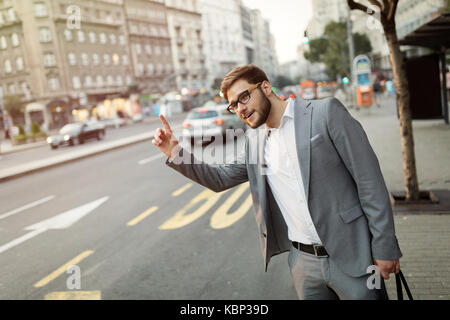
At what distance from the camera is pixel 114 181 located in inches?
427

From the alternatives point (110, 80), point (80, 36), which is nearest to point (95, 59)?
point (80, 36)

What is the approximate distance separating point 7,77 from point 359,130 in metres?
53.3

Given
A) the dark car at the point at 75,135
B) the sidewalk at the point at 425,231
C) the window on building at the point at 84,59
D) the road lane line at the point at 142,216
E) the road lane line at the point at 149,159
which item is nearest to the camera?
the sidewalk at the point at 425,231

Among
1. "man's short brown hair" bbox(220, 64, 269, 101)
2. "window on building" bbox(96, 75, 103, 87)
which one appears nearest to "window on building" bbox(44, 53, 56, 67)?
"window on building" bbox(96, 75, 103, 87)

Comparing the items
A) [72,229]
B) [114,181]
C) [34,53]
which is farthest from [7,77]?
[72,229]

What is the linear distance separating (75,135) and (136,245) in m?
21.0

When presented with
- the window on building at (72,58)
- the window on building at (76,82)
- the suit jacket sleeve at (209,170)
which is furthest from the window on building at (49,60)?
the suit jacket sleeve at (209,170)

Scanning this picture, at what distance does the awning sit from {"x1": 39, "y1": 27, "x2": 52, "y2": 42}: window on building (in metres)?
47.3

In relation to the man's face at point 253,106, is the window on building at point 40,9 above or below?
above

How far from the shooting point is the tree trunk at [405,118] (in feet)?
19.0

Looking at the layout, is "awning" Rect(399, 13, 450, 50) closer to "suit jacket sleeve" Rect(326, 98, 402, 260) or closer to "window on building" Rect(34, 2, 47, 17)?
"suit jacket sleeve" Rect(326, 98, 402, 260)

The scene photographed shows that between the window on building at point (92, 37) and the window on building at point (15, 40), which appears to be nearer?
the window on building at point (15, 40)

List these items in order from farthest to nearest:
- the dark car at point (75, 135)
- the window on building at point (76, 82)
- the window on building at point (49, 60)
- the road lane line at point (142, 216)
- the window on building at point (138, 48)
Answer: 1. the window on building at point (138, 48)
2. the window on building at point (76, 82)
3. the window on building at point (49, 60)
4. the dark car at point (75, 135)
5. the road lane line at point (142, 216)

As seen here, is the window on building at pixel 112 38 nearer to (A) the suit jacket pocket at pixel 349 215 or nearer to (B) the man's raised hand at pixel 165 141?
(B) the man's raised hand at pixel 165 141
